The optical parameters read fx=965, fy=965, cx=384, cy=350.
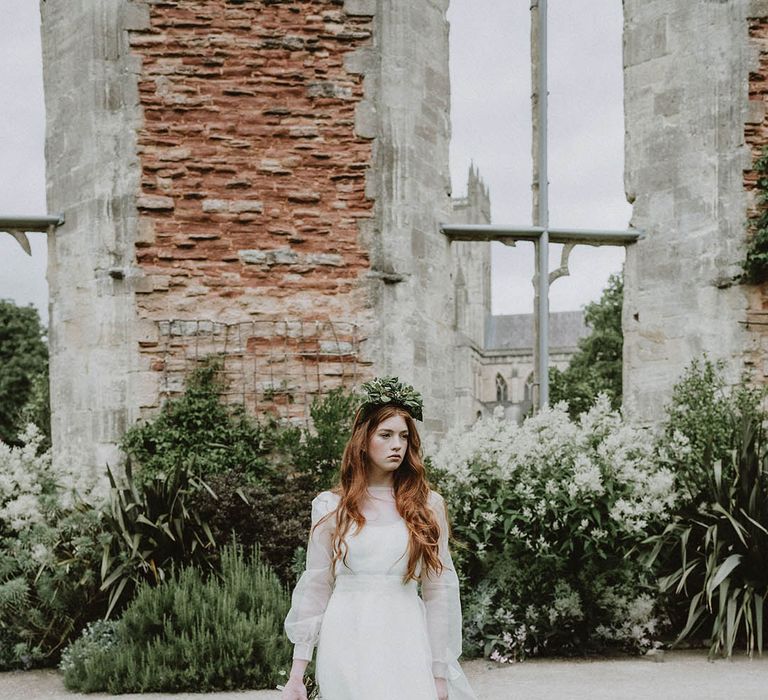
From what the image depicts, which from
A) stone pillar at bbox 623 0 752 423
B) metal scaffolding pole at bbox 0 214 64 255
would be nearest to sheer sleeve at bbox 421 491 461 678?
stone pillar at bbox 623 0 752 423

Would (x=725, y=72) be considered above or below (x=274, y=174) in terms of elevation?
above

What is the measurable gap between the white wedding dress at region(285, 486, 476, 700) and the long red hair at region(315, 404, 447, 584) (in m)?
0.03

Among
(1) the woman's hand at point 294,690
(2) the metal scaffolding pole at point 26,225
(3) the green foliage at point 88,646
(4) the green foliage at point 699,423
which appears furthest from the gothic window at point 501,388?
(1) the woman's hand at point 294,690

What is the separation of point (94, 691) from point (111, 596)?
723mm

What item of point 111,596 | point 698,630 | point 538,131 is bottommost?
point 698,630

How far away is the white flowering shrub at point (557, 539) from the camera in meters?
5.90

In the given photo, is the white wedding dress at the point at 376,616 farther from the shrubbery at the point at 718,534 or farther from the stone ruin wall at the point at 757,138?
the stone ruin wall at the point at 757,138

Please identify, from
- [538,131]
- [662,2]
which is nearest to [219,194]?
[538,131]

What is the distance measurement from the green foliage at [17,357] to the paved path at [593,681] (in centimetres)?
2109

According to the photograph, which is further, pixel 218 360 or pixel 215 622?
pixel 218 360

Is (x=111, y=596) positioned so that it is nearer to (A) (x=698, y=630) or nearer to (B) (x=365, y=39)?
(A) (x=698, y=630)

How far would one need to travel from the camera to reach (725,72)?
326 inches

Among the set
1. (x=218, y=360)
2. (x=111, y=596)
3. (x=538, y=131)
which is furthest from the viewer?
(x=538, y=131)

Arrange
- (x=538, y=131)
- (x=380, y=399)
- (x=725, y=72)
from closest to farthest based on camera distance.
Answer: (x=380, y=399)
(x=725, y=72)
(x=538, y=131)
